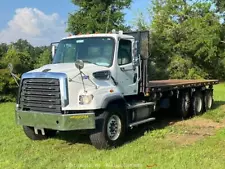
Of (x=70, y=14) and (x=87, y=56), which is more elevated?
(x=70, y=14)

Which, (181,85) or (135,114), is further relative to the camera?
(181,85)

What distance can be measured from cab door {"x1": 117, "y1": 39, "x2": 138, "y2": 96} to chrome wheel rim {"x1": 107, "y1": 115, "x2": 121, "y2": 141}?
93 cm

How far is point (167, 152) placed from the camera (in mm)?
7133

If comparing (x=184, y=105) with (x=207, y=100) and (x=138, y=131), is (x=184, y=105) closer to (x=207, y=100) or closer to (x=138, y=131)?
(x=207, y=100)

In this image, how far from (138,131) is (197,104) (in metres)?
4.12

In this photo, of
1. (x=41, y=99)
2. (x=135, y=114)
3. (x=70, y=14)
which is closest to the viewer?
(x=41, y=99)

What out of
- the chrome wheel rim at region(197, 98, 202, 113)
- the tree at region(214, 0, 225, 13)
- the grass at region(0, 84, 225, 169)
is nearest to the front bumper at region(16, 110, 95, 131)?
the grass at region(0, 84, 225, 169)

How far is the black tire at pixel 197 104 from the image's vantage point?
41.0 feet

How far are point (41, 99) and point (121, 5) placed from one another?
91.2 feet

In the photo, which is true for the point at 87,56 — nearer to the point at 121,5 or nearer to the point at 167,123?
the point at 167,123

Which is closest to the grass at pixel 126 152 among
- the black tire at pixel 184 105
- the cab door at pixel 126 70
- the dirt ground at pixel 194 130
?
the dirt ground at pixel 194 130

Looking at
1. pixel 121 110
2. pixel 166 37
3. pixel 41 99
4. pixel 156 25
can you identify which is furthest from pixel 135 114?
pixel 156 25

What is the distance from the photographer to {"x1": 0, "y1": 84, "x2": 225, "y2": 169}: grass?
20.9ft

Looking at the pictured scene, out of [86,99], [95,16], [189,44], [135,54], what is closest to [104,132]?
[86,99]
